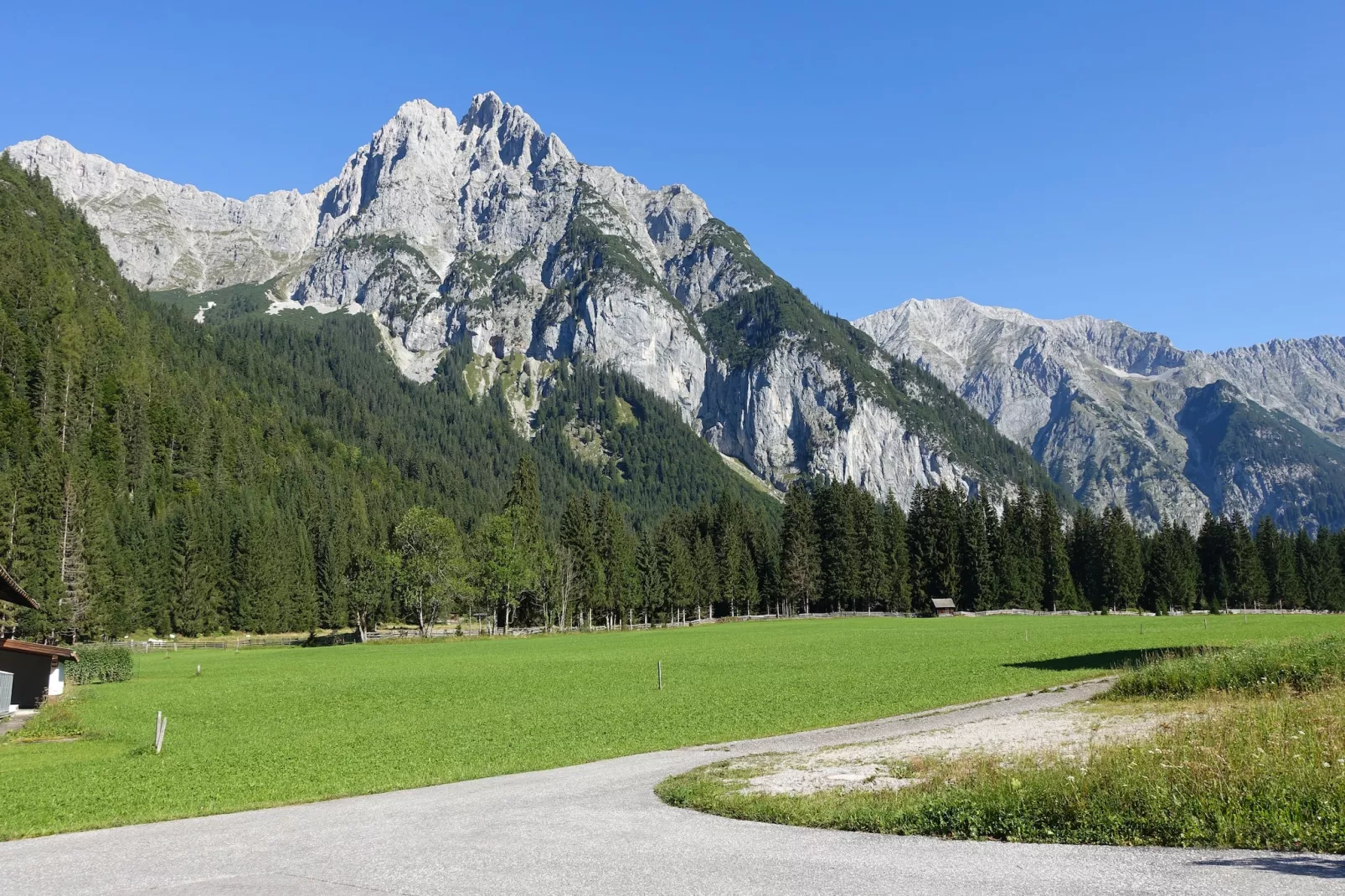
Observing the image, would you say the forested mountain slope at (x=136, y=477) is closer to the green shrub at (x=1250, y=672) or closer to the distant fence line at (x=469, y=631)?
the distant fence line at (x=469, y=631)

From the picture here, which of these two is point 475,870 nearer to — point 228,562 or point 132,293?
point 228,562

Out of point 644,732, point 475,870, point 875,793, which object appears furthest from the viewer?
point 644,732

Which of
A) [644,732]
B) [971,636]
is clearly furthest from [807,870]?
[971,636]

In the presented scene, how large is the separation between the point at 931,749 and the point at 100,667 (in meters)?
60.5

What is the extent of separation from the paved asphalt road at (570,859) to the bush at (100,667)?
169ft

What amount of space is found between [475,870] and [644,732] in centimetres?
1668

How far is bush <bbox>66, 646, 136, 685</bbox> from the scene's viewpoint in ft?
190

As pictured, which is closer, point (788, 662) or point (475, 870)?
point (475, 870)

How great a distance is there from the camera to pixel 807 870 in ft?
35.0

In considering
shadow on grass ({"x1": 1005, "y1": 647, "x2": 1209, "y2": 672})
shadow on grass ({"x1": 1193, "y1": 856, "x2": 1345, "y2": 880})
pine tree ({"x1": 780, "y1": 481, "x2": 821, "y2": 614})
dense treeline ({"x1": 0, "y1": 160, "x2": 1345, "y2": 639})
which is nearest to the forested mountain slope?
dense treeline ({"x1": 0, "y1": 160, "x2": 1345, "y2": 639})

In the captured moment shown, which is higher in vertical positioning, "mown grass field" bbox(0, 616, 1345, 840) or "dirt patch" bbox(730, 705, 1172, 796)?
"dirt patch" bbox(730, 705, 1172, 796)

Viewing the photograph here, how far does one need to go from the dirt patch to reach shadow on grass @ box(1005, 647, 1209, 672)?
17.8m

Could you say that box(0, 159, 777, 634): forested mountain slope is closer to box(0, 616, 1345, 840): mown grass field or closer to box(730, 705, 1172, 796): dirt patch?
box(0, 616, 1345, 840): mown grass field

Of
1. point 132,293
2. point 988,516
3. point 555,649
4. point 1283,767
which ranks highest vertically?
point 132,293
